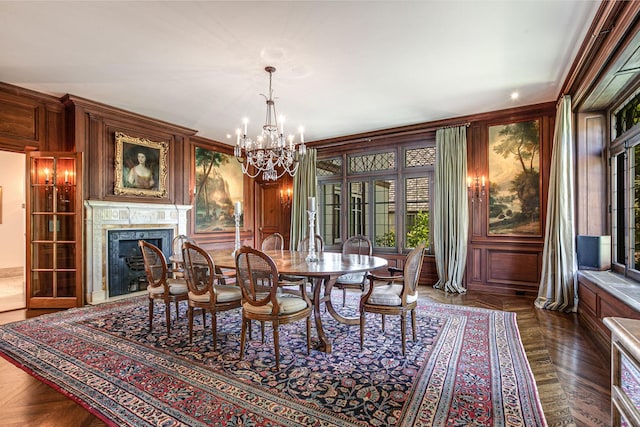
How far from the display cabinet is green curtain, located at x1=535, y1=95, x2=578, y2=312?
21.1ft

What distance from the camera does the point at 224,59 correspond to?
3.37 m

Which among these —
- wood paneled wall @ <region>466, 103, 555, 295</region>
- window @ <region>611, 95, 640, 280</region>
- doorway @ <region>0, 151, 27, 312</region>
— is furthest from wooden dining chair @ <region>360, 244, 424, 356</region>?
doorway @ <region>0, 151, 27, 312</region>

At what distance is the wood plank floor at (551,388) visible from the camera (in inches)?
76.2

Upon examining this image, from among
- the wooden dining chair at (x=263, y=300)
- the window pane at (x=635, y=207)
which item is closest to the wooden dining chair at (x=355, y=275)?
the wooden dining chair at (x=263, y=300)

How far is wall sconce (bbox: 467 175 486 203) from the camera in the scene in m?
5.22

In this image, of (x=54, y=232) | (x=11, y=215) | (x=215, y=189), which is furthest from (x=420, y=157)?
(x=11, y=215)

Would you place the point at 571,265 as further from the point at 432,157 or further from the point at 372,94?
the point at 372,94

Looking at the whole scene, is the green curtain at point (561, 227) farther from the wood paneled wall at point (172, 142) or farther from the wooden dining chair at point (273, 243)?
the wooden dining chair at point (273, 243)

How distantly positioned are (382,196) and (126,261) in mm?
4606

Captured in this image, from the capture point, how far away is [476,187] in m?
5.27

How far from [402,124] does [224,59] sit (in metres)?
3.49

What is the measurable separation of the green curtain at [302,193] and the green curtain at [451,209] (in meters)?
2.53

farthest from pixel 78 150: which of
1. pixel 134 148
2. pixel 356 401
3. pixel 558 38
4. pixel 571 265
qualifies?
pixel 571 265

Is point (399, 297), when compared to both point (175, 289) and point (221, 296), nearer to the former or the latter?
point (221, 296)
